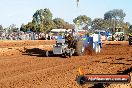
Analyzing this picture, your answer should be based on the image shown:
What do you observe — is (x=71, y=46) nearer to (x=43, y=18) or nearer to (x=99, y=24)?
(x=43, y=18)

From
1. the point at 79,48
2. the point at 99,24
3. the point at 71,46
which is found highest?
the point at 99,24

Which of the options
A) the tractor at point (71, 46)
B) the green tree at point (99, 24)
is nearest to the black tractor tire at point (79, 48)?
the tractor at point (71, 46)

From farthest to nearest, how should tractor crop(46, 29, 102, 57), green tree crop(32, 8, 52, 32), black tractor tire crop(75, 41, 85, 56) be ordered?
green tree crop(32, 8, 52, 32) → black tractor tire crop(75, 41, 85, 56) → tractor crop(46, 29, 102, 57)

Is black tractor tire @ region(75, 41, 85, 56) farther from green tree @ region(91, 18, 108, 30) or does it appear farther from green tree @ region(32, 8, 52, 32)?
green tree @ region(91, 18, 108, 30)

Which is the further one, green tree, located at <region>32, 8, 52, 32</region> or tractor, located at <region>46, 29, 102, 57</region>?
green tree, located at <region>32, 8, 52, 32</region>

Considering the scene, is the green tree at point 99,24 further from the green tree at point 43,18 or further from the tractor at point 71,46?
the tractor at point 71,46

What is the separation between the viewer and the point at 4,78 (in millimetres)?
10477

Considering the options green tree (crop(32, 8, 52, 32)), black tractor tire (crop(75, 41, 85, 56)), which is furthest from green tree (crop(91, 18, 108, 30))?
black tractor tire (crop(75, 41, 85, 56))

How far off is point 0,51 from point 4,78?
38.8 feet

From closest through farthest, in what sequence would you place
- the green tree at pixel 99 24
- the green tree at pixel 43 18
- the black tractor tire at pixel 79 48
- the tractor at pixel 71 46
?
the tractor at pixel 71 46 → the black tractor tire at pixel 79 48 → the green tree at pixel 43 18 → the green tree at pixel 99 24

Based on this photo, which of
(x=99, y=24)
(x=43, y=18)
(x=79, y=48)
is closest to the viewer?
(x=79, y=48)

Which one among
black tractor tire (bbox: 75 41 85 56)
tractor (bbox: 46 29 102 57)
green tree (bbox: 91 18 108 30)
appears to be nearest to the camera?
tractor (bbox: 46 29 102 57)

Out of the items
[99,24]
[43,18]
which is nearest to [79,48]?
[43,18]

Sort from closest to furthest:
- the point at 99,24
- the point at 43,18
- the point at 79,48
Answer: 1. the point at 79,48
2. the point at 43,18
3. the point at 99,24
